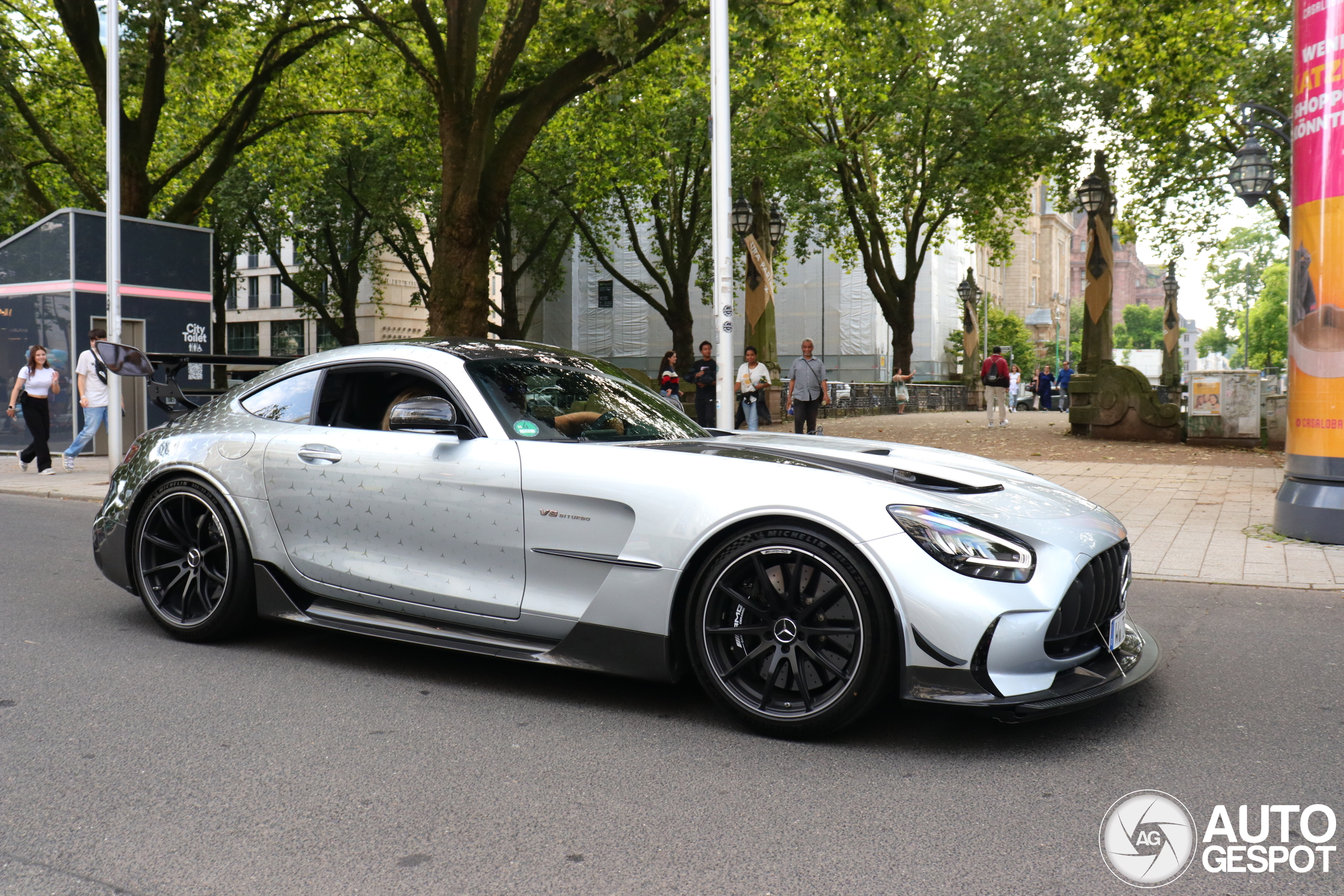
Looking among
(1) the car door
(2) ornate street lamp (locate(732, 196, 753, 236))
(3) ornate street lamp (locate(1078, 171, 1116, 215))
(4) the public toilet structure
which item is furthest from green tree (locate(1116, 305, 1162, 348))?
(1) the car door

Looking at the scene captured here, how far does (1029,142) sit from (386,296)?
40.3m

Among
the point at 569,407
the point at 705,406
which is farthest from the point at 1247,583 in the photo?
the point at 705,406

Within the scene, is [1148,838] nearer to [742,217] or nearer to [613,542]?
[613,542]

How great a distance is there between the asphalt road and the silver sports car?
24cm

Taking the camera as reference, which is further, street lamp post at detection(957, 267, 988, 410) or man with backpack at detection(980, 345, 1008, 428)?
street lamp post at detection(957, 267, 988, 410)

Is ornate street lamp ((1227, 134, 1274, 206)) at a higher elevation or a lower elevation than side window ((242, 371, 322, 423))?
higher

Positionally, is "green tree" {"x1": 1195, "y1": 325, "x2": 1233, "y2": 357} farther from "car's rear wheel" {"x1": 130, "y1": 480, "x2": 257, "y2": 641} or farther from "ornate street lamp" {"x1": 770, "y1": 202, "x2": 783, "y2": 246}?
"car's rear wheel" {"x1": 130, "y1": 480, "x2": 257, "y2": 641}

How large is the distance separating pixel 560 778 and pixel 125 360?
17.7 feet

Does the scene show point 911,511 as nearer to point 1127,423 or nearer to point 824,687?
point 824,687

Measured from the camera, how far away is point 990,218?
3058 centimetres

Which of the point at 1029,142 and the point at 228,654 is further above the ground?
the point at 1029,142

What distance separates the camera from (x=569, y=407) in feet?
15.6

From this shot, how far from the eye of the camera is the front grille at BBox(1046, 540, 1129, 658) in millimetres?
3590

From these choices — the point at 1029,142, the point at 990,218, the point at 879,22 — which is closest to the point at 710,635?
the point at 879,22
